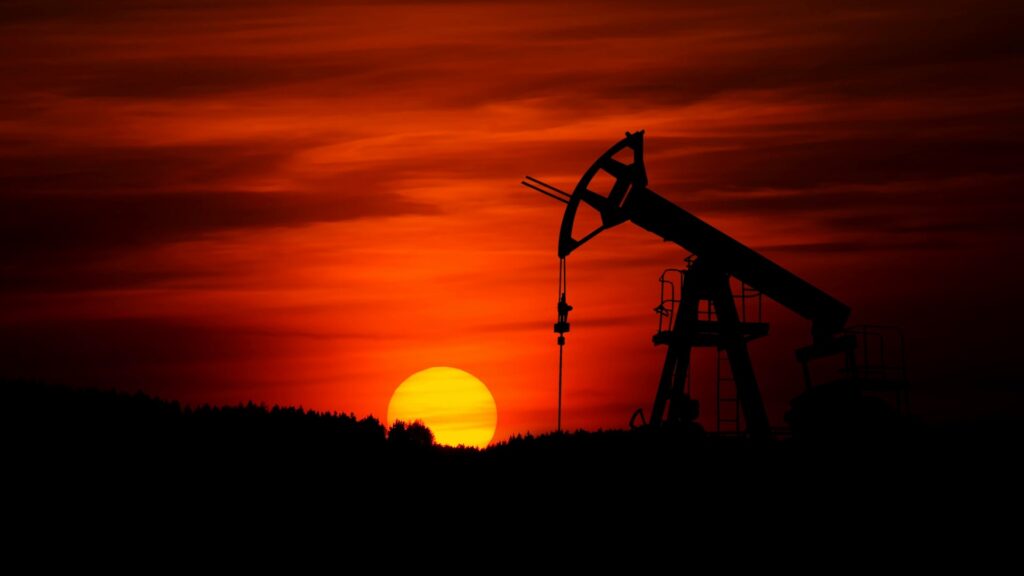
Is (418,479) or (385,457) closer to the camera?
(418,479)

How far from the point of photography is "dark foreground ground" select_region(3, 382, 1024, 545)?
56.2ft

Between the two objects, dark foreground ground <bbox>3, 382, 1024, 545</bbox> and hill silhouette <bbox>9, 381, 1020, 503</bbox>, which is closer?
dark foreground ground <bbox>3, 382, 1024, 545</bbox>

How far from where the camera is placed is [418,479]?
19.8m

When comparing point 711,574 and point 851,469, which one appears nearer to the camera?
point 711,574

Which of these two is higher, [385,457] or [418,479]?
[385,457]

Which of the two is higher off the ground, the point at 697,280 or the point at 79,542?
the point at 697,280

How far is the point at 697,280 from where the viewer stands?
25.2 meters

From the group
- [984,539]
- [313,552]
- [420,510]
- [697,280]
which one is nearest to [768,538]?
[984,539]

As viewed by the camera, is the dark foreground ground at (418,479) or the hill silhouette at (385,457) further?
the hill silhouette at (385,457)

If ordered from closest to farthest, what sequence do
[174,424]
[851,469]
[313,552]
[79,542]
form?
[79,542] → [313,552] → [174,424] → [851,469]

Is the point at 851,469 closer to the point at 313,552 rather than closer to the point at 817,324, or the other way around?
the point at 817,324

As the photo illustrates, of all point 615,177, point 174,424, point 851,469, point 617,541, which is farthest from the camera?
point 615,177

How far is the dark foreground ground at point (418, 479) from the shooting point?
17125 mm

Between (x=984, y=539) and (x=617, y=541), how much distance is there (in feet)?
17.6
